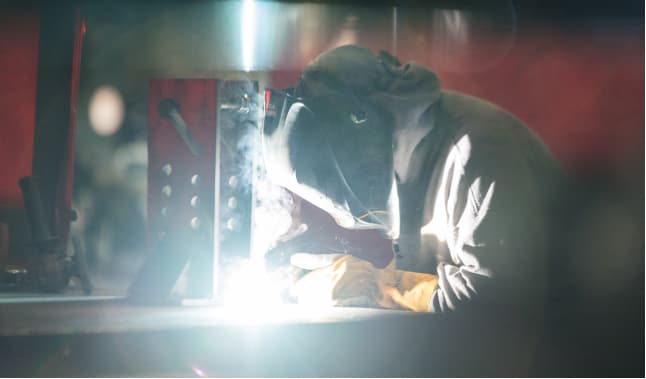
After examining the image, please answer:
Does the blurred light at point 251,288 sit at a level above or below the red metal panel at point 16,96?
below

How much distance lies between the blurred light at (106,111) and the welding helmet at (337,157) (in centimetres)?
35

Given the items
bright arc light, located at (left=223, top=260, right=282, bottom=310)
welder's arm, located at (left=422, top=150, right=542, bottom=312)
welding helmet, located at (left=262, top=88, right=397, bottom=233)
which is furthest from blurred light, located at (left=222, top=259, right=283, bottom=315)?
welder's arm, located at (left=422, top=150, right=542, bottom=312)

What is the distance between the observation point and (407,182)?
1.40 m

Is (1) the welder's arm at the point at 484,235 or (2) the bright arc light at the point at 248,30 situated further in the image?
(2) the bright arc light at the point at 248,30

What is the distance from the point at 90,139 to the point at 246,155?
14.4 inches

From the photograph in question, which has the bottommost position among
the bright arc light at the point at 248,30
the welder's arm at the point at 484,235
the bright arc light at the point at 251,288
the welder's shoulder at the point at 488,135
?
the bright arc light at the point at 251,288

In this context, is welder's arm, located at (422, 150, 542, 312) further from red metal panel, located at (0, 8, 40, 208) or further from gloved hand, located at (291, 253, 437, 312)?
red metal panel, located at (0, 8, 40, 208)

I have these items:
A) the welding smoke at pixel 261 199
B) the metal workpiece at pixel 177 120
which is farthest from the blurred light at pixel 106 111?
the welding smoke at pixel 261 199

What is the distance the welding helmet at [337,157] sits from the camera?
4.54 ft

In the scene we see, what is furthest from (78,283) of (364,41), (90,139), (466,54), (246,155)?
(466,54)

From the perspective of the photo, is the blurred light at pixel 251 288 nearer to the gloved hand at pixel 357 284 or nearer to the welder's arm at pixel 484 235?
the gloved hand at pixel 357 284

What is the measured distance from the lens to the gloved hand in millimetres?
1358

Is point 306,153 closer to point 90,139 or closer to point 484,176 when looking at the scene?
point 484,176

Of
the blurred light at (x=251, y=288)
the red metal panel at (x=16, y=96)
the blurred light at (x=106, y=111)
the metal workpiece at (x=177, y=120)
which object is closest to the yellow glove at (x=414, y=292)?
the blurred light at (x=251, y=288)
